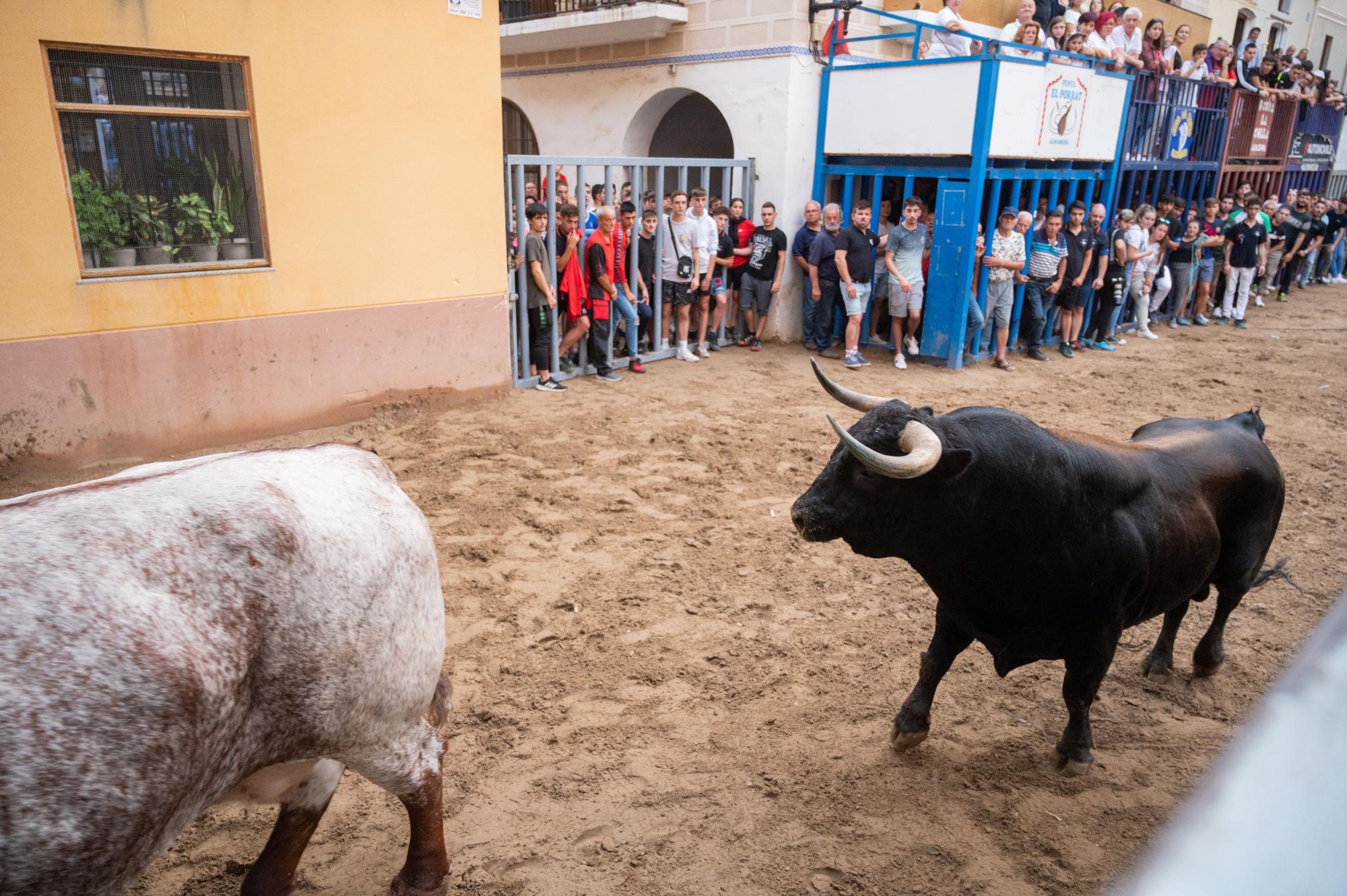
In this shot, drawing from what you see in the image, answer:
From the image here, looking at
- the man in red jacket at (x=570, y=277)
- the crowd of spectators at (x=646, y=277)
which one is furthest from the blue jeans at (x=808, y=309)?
the man in red jacket at (x=570, y=277)

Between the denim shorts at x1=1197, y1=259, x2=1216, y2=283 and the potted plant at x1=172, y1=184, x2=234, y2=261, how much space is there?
13.9m

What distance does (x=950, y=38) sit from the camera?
466 inches

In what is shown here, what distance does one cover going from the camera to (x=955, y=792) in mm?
3600

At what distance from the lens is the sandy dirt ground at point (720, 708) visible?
3221 mm

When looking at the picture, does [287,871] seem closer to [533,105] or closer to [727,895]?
[727,895]

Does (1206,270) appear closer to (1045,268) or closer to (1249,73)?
(1045,268)

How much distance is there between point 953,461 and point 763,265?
872cm

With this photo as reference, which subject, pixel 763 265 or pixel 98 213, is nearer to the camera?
pixel 98 213

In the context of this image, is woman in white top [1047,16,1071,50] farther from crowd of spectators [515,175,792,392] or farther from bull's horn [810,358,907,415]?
bull's horn [810,358,907,415]

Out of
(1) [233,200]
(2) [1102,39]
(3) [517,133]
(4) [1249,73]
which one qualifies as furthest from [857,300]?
(4) [1249,73]

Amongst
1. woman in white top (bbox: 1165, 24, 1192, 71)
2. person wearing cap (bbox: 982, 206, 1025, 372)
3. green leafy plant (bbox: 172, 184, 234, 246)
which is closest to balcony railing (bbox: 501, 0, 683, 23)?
person wearing cap (bbox: 982, 206, 1025, 372)

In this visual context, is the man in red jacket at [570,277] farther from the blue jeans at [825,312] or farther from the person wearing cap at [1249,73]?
the person wearing cap at [1249,73]

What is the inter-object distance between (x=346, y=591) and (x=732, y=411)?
6.75 m

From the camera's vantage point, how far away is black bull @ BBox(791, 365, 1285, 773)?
10.7 ft
